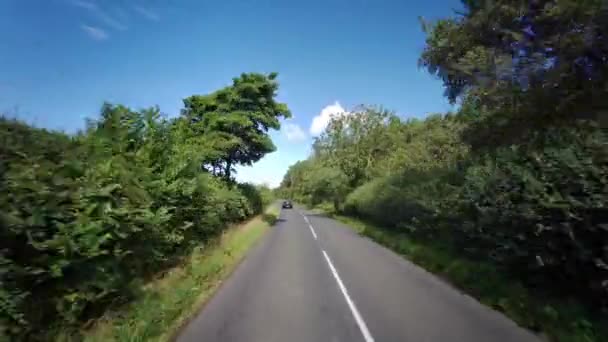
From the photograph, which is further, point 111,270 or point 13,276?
point 111,270

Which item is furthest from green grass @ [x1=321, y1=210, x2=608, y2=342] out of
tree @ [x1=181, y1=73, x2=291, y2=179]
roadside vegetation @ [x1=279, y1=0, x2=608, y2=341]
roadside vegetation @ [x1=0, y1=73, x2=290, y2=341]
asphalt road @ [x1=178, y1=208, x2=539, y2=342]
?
tree @ [x1=181, y1=73, x2=291, y2=179]

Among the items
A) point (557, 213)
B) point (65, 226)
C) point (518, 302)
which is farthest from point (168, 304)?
point (557, 213)

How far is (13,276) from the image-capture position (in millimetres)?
4422

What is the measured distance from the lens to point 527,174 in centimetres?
744

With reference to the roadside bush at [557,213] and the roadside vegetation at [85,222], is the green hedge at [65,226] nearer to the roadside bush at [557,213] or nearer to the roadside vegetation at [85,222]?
the roadside vegetation at [85,222]

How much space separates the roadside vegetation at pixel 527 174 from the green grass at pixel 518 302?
0.03m

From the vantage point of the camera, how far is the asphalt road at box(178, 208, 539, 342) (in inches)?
241

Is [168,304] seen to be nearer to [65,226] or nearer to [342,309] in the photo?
[65,226]

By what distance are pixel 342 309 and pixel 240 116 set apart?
20.0 m

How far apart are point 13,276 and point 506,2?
13.8 metres

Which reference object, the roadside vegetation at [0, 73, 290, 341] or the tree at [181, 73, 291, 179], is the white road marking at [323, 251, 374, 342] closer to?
the roadside vegetation at [0, 73, 290, 341]

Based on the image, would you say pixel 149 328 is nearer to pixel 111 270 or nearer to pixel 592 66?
pixel 111 270

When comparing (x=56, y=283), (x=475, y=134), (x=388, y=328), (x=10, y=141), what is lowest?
(x=388, y=328)

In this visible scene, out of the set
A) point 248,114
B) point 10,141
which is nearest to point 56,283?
point 10,141
